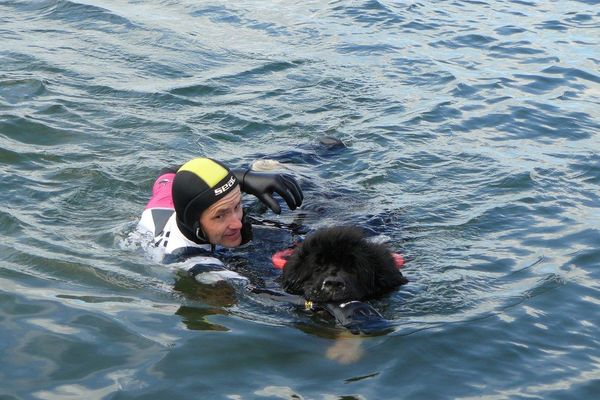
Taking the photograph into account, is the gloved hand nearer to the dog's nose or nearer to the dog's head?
the dog's head

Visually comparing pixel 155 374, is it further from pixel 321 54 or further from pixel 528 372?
pixel 321 54

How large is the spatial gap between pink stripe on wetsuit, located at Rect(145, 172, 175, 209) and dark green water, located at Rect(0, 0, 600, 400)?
369 mm

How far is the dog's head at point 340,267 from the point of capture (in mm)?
5938

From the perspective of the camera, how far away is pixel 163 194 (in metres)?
7.80

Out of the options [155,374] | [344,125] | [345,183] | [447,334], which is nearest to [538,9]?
[344,125]

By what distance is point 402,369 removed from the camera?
18.0 ft

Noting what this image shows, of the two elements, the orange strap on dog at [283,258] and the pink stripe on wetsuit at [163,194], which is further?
the pink stripe on wetsuit at [163,194]

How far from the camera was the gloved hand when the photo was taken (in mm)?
7223

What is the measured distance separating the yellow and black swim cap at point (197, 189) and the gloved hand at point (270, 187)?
36 cm

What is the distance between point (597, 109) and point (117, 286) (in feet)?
23.2

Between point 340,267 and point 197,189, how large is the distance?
1.41 meters

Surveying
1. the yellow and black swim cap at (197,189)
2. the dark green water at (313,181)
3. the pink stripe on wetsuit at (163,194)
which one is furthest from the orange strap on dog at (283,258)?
the pink stripe on wetsuit at (163,194)

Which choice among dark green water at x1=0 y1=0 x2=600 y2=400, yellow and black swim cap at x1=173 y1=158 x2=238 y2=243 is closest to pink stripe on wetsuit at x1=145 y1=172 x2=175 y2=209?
dark green water at x1=0 y1=0 x2=600 y2=400

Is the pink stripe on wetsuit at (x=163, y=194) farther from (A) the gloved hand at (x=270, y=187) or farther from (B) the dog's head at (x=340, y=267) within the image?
(B) the dog's head at (x=340, y=267)
